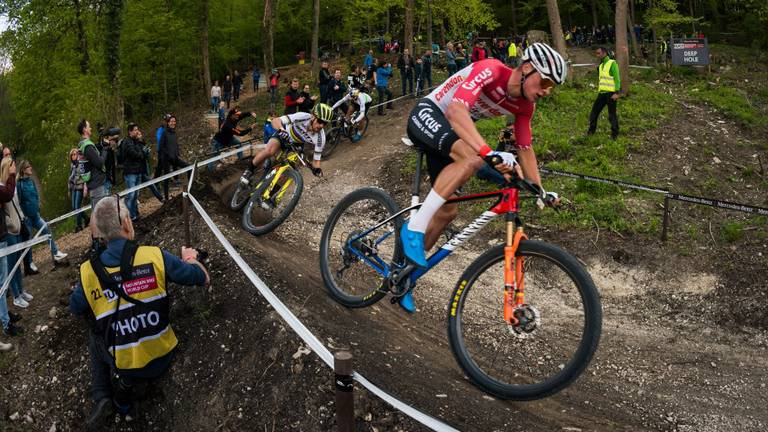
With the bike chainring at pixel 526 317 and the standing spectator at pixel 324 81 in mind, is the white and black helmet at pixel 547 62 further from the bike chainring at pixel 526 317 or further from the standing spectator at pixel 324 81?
the standing spectator at pixel 324 81

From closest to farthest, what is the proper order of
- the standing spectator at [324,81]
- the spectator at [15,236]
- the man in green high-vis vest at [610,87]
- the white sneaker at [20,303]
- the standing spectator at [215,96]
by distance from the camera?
the spectator at [15,236] < the white sneaker at [20,303] < the man in green high-vis vest at [610,87] < the standing spectator at [324,81] < the standing spectator at [215,96]

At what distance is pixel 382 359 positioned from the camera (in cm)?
585

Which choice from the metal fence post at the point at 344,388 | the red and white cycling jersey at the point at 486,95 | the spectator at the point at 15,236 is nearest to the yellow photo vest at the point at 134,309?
the metal fence post at the point at 344,388

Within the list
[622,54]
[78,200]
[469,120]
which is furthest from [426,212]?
[622,54]

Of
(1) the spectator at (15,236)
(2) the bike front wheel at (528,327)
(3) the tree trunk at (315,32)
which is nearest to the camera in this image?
(2) the bike front wheel at (528,327)

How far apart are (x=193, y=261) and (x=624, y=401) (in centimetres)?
493

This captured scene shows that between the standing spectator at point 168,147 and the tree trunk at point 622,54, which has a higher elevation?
the tree trunk at point 622,54

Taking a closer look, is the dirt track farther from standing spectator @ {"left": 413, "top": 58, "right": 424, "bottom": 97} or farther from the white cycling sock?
standing spectator @ {"left": 413, "top": 58, "right": 424, "bottom": 97}

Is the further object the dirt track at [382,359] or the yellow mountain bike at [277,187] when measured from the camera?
the yellow mountain bike at [277,187]

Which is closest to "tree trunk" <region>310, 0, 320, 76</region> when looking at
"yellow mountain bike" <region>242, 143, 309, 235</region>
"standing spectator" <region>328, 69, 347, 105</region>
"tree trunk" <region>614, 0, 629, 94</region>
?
"standing spectator" <region>328, 69, 347, 105</region>

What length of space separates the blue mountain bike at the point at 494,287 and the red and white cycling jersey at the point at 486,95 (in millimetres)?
701

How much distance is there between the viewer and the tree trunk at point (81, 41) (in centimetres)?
2937

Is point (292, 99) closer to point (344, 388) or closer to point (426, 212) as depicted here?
point (426, 212)

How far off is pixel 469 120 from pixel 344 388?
2.33 m
